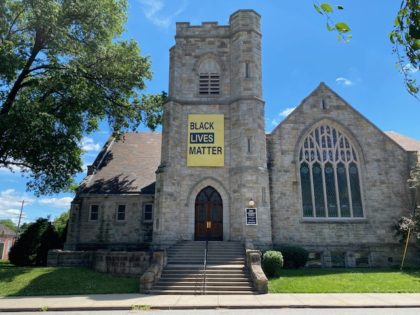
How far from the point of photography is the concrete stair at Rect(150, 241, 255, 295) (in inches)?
576

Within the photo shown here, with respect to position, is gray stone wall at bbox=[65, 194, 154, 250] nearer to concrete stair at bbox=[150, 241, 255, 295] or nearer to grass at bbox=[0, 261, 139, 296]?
concrete stair at bbox=[150, 241, 255, 295]

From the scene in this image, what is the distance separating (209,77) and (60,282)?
15.9 metres

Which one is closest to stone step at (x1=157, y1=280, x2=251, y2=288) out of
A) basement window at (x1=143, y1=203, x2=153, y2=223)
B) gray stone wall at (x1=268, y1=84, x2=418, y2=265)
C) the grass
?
the grass

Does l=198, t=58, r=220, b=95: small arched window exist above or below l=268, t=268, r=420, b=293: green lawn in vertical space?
above

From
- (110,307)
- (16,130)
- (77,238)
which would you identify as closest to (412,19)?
(110,307)

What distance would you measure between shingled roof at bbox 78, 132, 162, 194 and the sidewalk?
38.2ft

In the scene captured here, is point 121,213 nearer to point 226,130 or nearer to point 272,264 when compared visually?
point 226,130

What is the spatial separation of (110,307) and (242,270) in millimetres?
6879

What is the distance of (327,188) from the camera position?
74.9 ft

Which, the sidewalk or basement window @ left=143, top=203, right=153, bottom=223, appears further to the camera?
basement window @ left=143, top=203, right=153, bottom=223

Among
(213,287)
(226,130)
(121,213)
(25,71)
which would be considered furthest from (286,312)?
(25,71)

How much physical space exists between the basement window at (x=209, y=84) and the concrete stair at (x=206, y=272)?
10.4m

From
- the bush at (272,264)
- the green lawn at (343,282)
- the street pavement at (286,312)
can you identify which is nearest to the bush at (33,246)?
the street pavement at (286,312)

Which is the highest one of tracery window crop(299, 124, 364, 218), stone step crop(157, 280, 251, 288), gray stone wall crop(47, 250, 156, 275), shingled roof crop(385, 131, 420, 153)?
shingled roof crop(385, 131, 420, 153)
